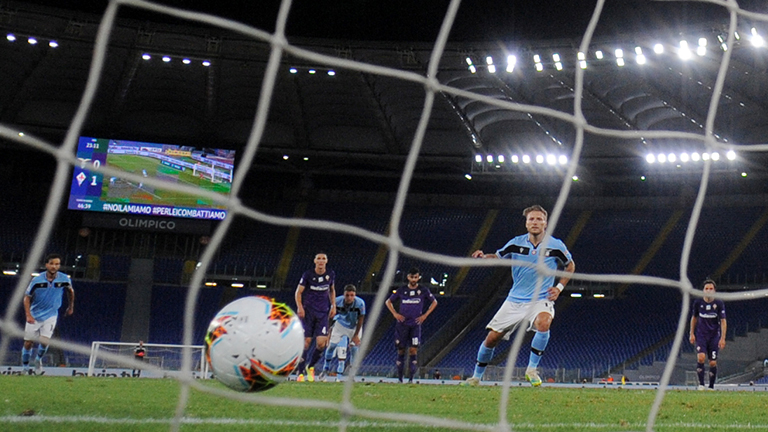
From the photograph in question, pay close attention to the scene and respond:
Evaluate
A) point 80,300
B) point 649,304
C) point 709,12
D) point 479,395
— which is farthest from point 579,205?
point 479,395

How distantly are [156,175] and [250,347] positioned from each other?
64.8ft

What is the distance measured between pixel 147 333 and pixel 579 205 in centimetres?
1679

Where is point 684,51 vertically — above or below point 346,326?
above

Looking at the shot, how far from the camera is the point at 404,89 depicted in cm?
2097

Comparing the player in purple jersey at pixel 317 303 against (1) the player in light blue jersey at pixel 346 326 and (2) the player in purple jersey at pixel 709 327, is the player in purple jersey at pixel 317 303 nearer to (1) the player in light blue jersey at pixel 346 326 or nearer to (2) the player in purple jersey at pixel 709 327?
(1) the player in light blue jersey at pixel 346 326

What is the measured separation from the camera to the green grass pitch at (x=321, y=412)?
3.80 metres

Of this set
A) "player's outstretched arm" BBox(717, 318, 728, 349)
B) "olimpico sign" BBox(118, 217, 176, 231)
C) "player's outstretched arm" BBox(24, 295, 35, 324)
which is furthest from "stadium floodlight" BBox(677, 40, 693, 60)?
"olimpico sign" BBox(118, 217, 176, 231)

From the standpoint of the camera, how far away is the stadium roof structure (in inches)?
685

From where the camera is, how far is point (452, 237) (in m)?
27.8

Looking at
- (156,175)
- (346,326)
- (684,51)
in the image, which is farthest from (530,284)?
(156,175)

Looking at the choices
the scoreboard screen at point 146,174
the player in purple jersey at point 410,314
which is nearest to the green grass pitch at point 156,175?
the scoreboard screen at point 146,174

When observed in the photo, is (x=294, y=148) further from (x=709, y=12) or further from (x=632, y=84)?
(x=709, y=12)

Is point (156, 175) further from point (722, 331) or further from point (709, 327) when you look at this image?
point (722, 331)

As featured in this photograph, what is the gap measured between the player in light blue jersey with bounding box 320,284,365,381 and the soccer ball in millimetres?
8003
